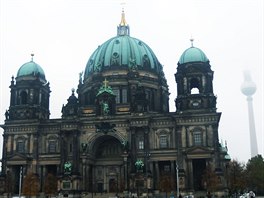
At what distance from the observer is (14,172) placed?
254 ft

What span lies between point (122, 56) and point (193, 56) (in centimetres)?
1763

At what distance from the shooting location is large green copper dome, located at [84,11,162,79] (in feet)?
289

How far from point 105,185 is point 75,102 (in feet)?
51.8

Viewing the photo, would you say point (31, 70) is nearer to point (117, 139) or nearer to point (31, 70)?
point (31, 70)

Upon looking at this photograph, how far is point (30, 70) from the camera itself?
83250 millimetres

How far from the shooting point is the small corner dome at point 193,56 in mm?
76562

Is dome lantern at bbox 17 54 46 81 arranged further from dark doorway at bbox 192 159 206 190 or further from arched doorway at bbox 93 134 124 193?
dark doorway at bbox 192 159 206 190

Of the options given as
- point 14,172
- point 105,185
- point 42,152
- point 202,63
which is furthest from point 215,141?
point 14,172

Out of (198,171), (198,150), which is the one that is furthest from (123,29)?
(198,171)

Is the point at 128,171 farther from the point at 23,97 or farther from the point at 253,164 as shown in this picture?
the point at 253,164

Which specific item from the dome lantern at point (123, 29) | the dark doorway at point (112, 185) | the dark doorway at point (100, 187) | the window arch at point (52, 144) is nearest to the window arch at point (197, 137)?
the dark doorway at point (112, 185)

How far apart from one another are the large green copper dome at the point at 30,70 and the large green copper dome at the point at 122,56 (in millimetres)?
10989

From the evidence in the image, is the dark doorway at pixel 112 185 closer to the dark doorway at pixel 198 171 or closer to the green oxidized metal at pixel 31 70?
the dark doorway at pixel 198 171

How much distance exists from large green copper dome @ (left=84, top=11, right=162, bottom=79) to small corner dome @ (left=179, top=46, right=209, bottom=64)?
1189 centimetres
